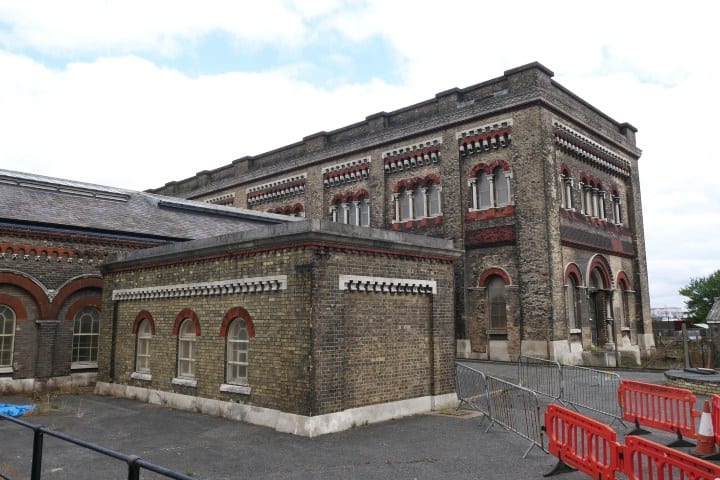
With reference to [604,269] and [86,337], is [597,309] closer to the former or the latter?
[604,269]

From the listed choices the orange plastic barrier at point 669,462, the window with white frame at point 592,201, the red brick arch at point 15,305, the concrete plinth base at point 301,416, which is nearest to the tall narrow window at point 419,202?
the window with white frame at point 592,201

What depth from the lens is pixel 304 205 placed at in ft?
105

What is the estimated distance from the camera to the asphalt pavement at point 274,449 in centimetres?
830

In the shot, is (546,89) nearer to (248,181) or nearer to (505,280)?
(505,280)

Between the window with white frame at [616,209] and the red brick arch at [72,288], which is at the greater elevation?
the window with white frame at [616,209]

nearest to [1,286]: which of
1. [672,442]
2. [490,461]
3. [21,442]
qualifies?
[21,442]

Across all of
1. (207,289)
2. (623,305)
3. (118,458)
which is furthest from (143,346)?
(623,305)

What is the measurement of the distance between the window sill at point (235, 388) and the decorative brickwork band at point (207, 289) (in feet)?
6.71

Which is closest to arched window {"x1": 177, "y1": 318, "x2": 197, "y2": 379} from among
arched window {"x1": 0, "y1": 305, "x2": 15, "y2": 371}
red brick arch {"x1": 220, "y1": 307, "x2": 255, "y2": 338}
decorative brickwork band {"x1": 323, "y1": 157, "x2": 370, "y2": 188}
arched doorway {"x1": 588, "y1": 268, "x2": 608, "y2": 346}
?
red brick arch {"x1": 220, "y1": 307, "x2": 255, "y2": 338}

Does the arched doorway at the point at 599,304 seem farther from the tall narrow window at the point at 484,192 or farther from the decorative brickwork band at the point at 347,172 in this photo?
the decorative brickwork band at the point at 347,172

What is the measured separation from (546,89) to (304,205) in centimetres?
1454

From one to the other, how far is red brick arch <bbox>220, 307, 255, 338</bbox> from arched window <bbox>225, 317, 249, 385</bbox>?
0.09 m

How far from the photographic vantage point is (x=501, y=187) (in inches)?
944

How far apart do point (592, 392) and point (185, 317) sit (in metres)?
10.9
